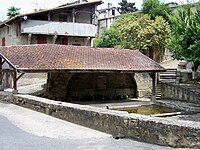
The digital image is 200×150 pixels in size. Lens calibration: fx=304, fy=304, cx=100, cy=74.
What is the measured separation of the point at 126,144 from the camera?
6195 millimetres

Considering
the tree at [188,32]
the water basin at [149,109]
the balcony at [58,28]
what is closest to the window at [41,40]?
the balcony at [58,28]

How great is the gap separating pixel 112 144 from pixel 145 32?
25.2m

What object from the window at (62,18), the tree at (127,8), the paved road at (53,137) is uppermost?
the tree at (127,8)

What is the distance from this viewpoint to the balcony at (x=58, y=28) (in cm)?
2694

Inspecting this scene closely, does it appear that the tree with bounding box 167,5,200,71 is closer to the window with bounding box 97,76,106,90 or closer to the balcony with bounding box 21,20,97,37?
the window with bounding box 97,76,106,90

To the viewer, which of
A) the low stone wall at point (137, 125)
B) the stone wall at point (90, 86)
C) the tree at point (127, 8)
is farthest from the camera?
the tree at point (127, 8)

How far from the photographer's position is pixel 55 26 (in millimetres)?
27750

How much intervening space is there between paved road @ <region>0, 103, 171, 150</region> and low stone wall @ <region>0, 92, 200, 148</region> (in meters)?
0.17

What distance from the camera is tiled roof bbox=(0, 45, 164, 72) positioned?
17.0 meters

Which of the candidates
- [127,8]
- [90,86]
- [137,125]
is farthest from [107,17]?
[137,125]

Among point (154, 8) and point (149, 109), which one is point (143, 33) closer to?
point (154, 8)

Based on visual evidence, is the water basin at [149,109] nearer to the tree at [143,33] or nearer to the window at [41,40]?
the tree at [143,33]

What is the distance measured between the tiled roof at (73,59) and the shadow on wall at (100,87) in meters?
1.98

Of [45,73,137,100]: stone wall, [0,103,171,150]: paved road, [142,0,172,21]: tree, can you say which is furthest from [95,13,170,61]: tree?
[0,103,171,150]: paved road
